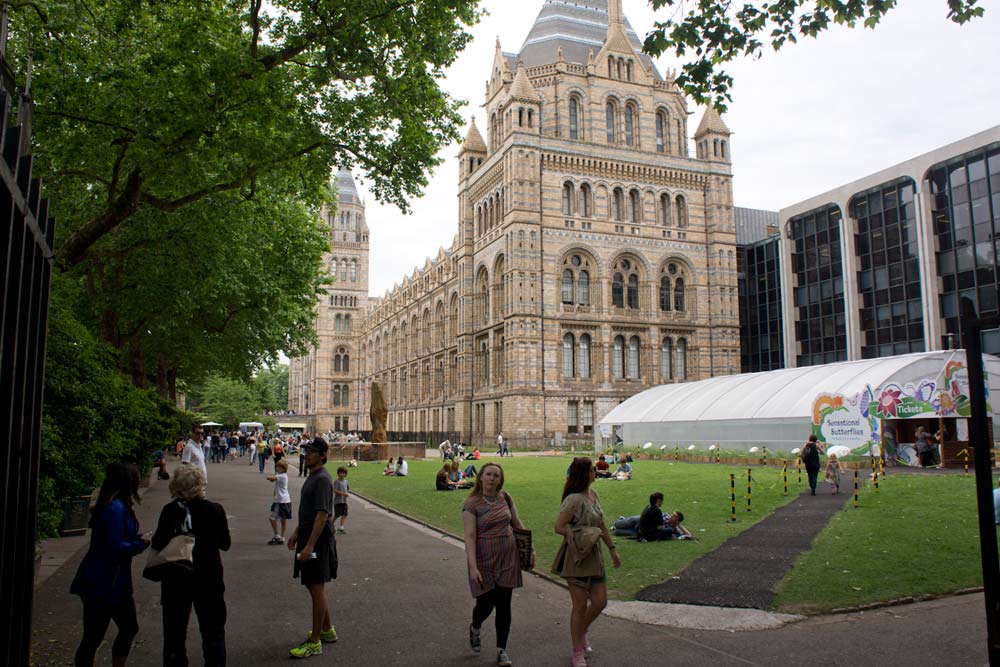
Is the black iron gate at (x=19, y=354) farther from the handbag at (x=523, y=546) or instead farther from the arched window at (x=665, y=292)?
the arched window at (x=665, y=292)

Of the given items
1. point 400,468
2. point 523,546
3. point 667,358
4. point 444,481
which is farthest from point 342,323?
point 523,546

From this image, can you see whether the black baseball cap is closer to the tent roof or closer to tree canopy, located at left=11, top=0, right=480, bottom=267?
tree canopy, located at left=11, top=0, right=480, bottom=267

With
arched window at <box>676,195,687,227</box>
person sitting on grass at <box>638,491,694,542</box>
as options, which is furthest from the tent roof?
person sitting on grass at <box>638,491,694,542</box>

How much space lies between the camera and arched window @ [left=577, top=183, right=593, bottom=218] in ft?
173

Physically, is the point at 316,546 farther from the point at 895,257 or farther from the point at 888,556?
the point at 895,257

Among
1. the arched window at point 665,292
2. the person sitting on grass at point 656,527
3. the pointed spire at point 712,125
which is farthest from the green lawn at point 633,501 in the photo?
the pointed spire at point 712,125

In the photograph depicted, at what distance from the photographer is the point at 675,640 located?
743 cm

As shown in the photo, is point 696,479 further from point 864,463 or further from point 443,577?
point 443,577

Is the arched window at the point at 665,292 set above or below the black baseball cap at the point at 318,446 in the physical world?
above

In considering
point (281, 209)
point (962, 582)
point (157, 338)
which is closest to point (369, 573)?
point (962, 582)

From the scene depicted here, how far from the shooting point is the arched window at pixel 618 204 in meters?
53.6

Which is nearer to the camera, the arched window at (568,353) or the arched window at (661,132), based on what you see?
the arched window at (568,353)

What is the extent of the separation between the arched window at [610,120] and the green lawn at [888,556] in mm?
42042

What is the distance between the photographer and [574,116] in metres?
53.9
